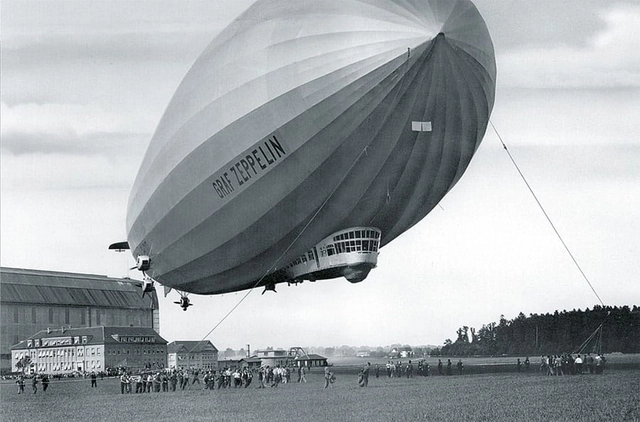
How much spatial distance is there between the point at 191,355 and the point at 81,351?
14.5 metres

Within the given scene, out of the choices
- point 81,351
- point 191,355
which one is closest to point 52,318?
point 81,351

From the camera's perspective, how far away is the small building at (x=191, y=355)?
92.4 m

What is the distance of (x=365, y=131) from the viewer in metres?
16.8

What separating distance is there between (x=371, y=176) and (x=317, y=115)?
204 cm

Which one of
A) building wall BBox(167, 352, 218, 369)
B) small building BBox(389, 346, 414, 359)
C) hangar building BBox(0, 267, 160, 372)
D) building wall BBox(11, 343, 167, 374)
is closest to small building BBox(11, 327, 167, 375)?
building wall BBox(11, 343, 167, 374)

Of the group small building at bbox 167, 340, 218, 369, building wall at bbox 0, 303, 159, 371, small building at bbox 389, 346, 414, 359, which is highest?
building wall at bbox 0, 303, 159, 371

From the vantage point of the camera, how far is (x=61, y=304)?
93188mm

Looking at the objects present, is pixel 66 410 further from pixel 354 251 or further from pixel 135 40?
pixel 135 40

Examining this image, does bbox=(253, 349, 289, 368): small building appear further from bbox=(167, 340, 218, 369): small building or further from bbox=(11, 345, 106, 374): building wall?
bbox=(11, 345, 106, 374): building wall

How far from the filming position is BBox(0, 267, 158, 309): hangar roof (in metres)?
88.6

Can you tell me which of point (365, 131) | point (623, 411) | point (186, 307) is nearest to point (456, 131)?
point (365, 131)

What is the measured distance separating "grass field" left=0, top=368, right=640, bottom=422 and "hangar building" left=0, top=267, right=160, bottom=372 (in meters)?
61.6

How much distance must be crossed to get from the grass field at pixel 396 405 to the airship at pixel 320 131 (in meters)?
3.69

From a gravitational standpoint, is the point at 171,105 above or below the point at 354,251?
above
